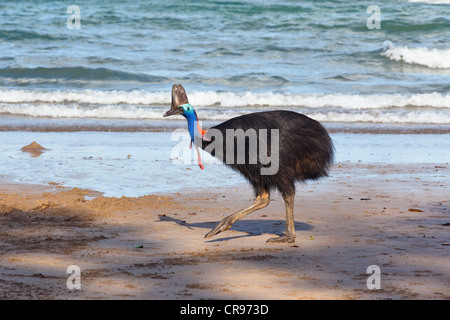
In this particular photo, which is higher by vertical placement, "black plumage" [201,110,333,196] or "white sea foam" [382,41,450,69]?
"black plumage" [201,110,333,196]

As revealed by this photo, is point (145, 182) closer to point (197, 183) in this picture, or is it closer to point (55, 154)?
point (197, 183)

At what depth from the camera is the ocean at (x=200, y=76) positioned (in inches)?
420

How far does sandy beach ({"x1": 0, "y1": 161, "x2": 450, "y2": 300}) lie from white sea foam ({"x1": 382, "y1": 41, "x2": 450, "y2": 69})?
14.3 metres

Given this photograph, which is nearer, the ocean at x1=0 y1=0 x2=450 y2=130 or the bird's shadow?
the bird's shadow

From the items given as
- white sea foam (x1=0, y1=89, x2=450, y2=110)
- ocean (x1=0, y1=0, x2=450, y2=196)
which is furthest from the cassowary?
white sea foam (x1=0, y1=89, x2=450, y2=110)

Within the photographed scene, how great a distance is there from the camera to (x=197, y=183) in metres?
8.59

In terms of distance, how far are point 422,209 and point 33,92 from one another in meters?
12.9

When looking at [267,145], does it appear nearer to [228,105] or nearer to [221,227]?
[221,227]

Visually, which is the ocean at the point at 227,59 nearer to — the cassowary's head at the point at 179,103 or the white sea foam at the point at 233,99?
the white sea foam at the point at 233,99

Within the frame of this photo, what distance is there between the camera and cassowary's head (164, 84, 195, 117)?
18.2 ft

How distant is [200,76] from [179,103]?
46.0 feet

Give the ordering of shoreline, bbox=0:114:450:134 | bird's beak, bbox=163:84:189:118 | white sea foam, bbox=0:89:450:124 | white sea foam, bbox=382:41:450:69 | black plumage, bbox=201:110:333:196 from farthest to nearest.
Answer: white sea foam, bbox=382:41:450:69, white sea foam, bbox=0:89:450:124, shoreline, bbox=0:114:450:134, black plumage, bbox=201:110:333:196, bird's beak, bbox=163:84:189:118

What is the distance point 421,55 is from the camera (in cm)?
2247

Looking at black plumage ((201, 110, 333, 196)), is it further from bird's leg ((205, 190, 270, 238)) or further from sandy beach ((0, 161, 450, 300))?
sandy beach ((0, 161, 450, 300))
